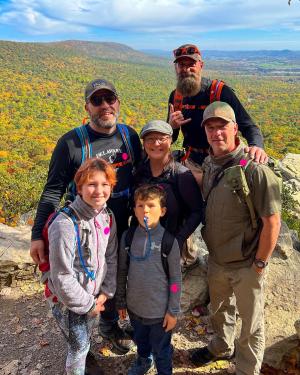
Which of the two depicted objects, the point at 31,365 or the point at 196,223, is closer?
the point at 196,223

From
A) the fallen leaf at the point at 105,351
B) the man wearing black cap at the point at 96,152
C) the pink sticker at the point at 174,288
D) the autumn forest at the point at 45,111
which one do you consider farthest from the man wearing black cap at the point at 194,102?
the autumn forest at the point at 45,111

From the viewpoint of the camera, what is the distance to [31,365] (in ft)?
10.7

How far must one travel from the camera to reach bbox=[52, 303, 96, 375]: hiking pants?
2453mm

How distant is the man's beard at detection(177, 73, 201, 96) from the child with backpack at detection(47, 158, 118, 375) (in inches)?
49.8

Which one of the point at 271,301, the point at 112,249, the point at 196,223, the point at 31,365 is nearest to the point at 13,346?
the point at 31,365

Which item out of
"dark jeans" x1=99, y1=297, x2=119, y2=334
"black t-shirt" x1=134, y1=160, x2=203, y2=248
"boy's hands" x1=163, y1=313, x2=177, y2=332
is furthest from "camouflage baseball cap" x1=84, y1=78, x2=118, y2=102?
"dark jeans" x1=99, y1=297, x2=119, y2=334

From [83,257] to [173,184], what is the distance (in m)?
0.82

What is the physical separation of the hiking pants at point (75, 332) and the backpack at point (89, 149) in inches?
33.4

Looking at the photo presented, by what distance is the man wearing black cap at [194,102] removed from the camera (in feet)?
10.2

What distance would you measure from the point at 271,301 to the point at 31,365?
7.94 feet

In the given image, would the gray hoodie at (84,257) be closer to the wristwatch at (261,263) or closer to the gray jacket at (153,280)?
the gray jacket at (153,280)

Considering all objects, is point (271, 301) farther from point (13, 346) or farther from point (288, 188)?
point (288, 188)

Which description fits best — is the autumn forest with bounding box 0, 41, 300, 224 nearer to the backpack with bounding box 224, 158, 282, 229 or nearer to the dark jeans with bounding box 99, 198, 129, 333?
the dark jeans with bounding box 99, 198, 129, 333

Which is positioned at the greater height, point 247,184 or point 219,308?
point 247,184
